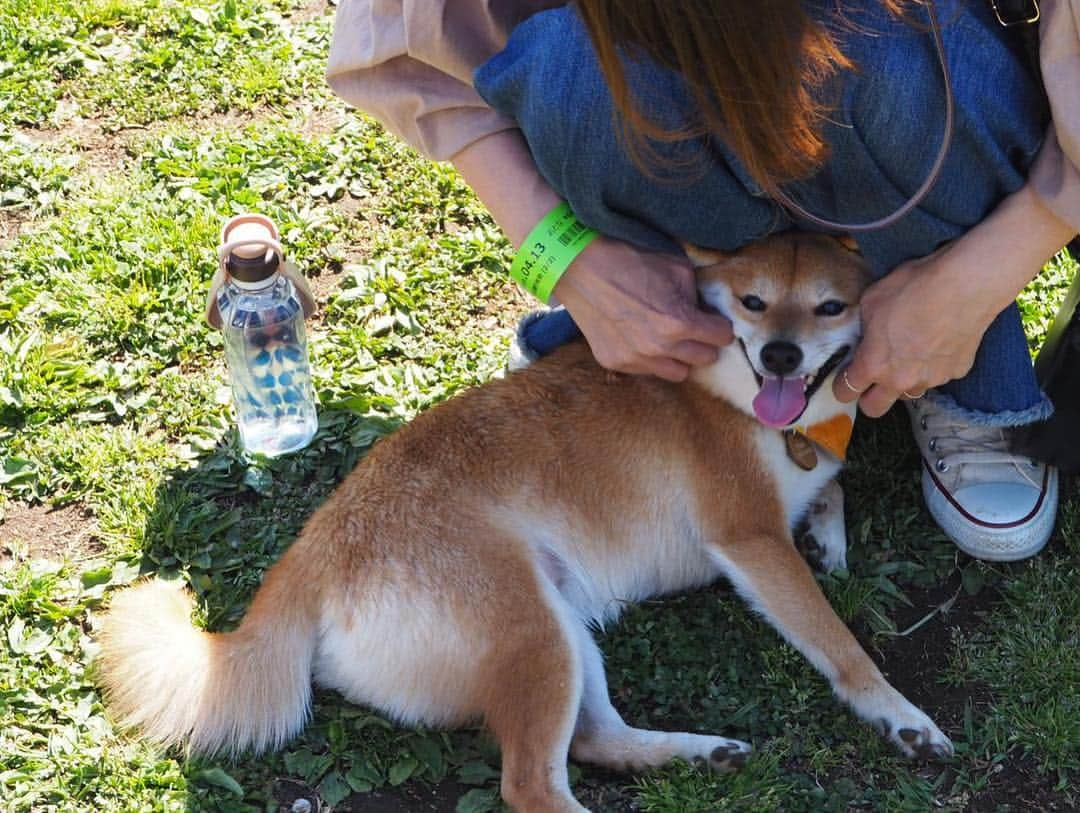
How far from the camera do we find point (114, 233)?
12.7 feet

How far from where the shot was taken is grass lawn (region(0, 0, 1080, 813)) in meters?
2.54

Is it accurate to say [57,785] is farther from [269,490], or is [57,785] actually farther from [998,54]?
[998,54]

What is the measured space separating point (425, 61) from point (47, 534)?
1490 mm

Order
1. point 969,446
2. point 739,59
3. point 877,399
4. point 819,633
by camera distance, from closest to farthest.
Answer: point 739,59 → point 819,633 → point 877,399 → point 969,446

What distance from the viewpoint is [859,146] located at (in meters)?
2.50

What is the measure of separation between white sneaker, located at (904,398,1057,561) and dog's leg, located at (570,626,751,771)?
2.76ft

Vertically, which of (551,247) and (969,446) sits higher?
(551,247)

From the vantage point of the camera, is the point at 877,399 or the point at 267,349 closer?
the point at 877,399

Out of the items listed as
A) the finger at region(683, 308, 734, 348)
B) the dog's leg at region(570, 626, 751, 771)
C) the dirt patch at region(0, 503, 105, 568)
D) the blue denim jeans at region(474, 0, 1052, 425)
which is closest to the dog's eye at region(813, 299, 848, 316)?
the blue denim jeans at region(474, 0, 1052, 425)

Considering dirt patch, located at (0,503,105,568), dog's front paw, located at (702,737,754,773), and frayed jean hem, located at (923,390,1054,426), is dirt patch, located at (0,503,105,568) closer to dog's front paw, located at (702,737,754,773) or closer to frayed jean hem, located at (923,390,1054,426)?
dog's front paw, located at (702,737,754,773)

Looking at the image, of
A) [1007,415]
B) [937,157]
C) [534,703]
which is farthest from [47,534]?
[1007,415]

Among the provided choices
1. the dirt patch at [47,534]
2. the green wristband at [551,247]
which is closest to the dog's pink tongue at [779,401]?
the green wristband at [551,247]

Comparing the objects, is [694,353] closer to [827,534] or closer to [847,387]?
[847,387]

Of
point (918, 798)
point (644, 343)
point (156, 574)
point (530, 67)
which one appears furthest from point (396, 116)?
point (918, 798)
